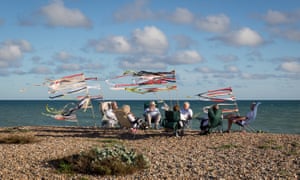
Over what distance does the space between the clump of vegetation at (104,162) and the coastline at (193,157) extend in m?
0.17

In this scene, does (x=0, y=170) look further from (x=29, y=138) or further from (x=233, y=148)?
(x=233, y=148)

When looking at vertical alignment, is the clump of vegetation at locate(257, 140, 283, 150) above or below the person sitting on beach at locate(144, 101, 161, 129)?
below

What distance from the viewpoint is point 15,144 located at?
945 centimetres

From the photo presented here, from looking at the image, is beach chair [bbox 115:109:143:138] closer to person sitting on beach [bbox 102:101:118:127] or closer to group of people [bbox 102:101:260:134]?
group of people [bbox 102:101:260:134]

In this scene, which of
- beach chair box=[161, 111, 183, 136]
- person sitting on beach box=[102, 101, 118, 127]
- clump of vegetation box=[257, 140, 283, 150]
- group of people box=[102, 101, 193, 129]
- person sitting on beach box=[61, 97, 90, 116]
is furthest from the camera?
person sitting on beach box=[61, 97, 90, 116]

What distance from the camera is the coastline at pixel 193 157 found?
259 inches

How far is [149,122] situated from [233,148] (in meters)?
4.18

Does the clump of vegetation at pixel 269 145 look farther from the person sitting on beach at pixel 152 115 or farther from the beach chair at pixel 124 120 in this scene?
the person sitting on beach at pixel 152 115

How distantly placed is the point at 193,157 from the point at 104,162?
77.2 inches

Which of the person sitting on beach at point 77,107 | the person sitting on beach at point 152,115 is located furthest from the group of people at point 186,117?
the person sitting on beach at point 77,107

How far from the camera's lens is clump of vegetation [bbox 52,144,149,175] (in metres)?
6.65

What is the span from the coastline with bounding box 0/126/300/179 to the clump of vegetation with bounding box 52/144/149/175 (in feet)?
0.54

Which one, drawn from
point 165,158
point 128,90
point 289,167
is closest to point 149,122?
point 128,90

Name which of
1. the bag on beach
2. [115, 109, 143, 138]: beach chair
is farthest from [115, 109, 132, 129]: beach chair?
the bag on beach
